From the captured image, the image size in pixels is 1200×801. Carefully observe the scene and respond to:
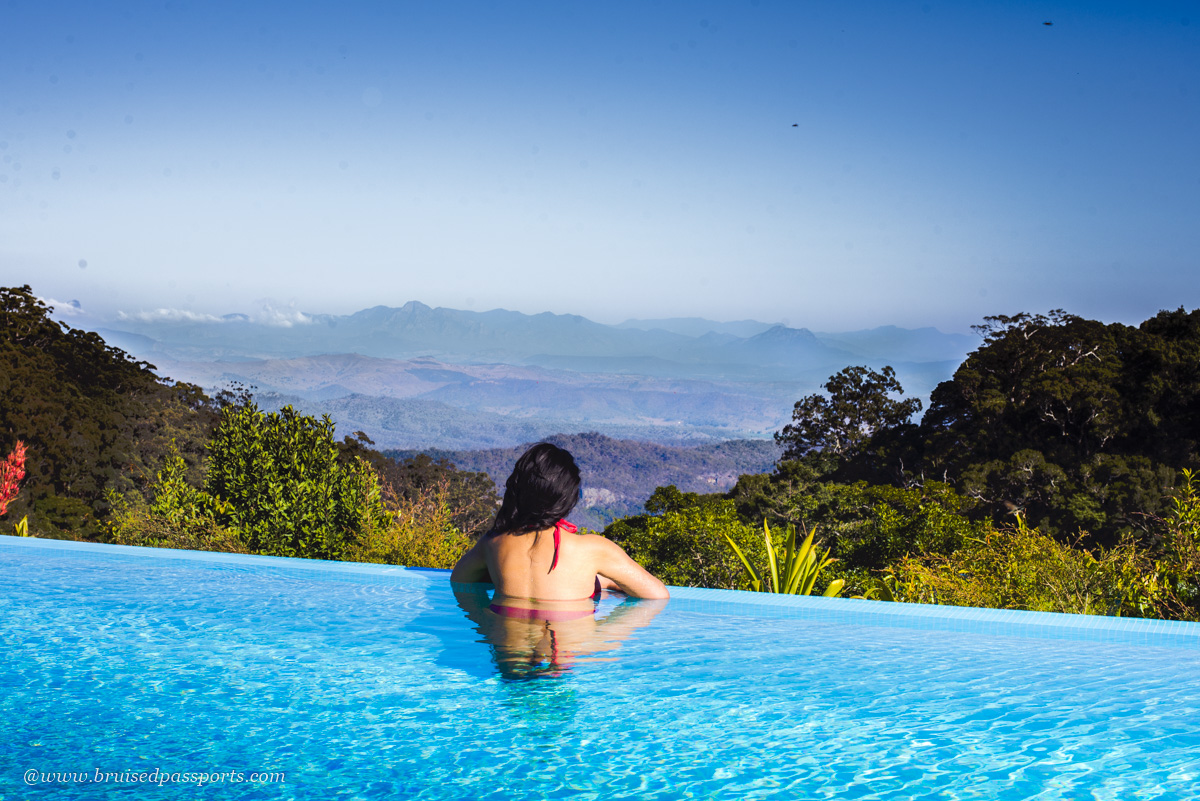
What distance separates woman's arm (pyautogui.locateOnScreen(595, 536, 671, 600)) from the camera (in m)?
4.23

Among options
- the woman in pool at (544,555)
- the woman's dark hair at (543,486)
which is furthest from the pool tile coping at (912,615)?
the woman's dark hair at (543,486)

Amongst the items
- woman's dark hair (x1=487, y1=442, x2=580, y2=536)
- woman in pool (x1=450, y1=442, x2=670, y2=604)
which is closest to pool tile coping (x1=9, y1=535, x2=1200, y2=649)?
woman in pool (x1=450, y1=442, x2=670, y2=604)

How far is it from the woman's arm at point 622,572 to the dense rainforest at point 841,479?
1.69 metres

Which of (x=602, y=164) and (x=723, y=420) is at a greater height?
(x=602, y=164)

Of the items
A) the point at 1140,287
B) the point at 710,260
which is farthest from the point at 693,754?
the point at 710,260

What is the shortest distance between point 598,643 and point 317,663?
1.35m

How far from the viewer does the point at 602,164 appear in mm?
30875

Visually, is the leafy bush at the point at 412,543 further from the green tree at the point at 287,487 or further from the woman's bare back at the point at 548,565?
the woman's bare back at the point at 548,565

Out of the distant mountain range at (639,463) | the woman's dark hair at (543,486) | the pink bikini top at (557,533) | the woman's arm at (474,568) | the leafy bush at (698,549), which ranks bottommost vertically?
the distant mountain range at (639,463)

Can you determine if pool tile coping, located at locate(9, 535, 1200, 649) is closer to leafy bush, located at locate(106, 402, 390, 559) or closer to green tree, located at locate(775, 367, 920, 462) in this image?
leafy bush, located at locate(106, 402, 390, 559)

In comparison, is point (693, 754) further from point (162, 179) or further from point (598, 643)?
point (162, 179)

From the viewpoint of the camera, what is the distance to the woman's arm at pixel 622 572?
4.23 meters

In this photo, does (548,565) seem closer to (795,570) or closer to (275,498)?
(795,570)

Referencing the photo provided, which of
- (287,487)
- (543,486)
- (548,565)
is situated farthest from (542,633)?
(287,487)
